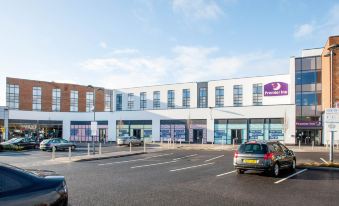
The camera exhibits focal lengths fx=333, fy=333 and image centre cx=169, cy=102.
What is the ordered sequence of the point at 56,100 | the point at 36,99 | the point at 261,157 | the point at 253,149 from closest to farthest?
the point at 261,157
the point at 253,149
the point at 36,99
the point at 56,100

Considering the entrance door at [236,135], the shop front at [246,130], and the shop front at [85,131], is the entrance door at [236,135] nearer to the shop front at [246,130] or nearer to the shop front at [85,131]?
the shop front at [246,130]

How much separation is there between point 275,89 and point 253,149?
37.5 meters

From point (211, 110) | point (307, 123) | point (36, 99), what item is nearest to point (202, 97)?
point (211, 110)

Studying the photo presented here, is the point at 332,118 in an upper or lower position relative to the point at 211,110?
lower

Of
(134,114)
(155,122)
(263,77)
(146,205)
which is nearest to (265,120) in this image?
(263,77)

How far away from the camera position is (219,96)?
54.3 m

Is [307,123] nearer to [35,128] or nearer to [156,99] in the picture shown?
[156,99]

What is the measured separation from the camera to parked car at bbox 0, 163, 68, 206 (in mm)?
5043

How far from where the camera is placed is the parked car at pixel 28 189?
5.04 m

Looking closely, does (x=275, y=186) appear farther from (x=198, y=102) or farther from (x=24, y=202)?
(x=198, y=102)

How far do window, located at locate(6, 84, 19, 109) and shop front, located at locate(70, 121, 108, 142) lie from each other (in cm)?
1443

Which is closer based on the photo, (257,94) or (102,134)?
(257,94)

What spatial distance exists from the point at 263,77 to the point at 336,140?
14.0 meters

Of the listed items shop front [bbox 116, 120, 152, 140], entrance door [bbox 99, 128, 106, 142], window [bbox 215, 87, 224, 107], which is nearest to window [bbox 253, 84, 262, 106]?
window [bbox 215, 87, 224, 107]
